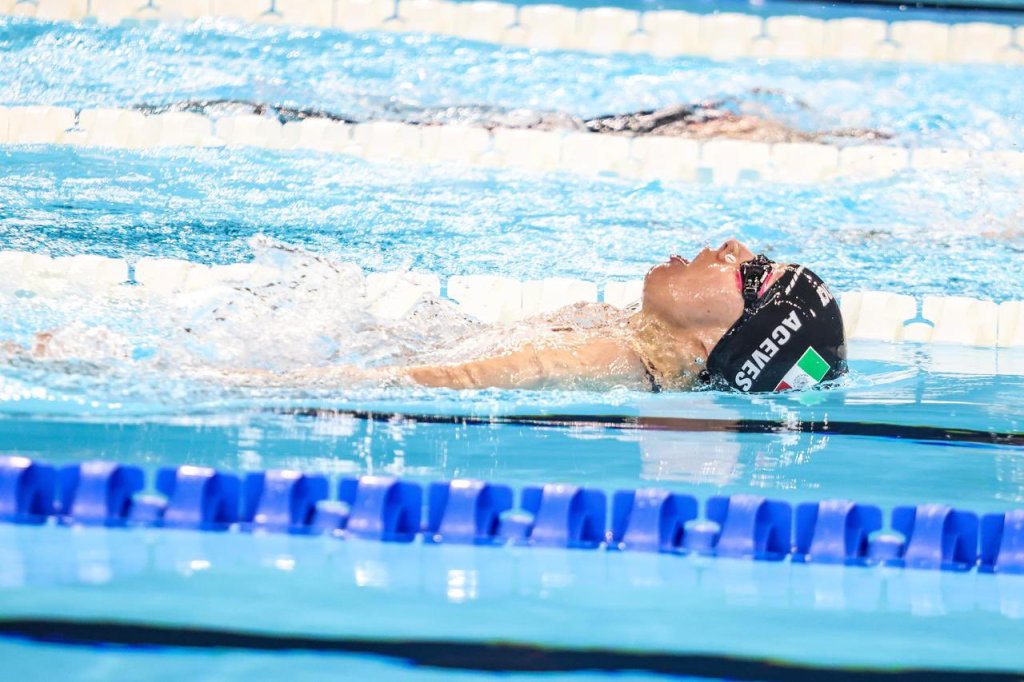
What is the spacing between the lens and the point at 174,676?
1545 mm

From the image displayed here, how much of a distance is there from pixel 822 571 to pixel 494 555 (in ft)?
1.99

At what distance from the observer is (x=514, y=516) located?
231 cm

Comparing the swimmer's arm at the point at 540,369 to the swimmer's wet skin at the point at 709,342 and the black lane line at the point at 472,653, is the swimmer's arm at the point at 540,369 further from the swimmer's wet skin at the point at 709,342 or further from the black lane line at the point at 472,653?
the black lane line at the point at 472,653

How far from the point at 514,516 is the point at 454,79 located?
6.13 meters

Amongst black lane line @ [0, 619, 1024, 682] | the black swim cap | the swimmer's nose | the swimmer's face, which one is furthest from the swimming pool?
the swimmer's nose

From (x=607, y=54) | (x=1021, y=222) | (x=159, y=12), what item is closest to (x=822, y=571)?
(x=1021, y=222)

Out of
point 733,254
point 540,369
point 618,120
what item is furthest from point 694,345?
point 618,120

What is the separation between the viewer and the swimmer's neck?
3.21 metres

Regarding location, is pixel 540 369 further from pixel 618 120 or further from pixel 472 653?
pixel 618 120

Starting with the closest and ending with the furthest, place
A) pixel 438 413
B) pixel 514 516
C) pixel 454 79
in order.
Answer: pixel 514 516 < pixel 438 413 < pixel 454 79

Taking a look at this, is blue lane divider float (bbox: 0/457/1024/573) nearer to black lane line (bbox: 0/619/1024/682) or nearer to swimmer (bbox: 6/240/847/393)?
black lane line (bbox: 0/619/1024/682)

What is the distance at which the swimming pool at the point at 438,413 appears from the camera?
1.75m

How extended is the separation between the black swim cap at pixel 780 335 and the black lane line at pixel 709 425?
0.14 meters

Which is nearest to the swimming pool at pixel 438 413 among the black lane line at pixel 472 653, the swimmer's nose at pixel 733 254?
the black lane line at pixel 472 653
